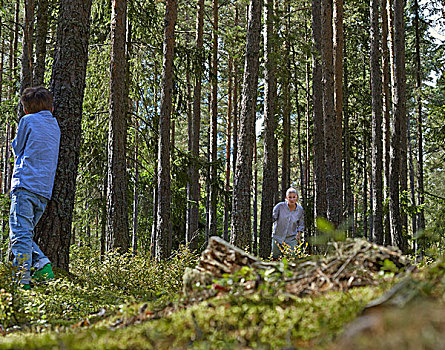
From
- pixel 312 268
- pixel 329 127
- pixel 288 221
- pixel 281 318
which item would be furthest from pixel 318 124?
pixel 281 318

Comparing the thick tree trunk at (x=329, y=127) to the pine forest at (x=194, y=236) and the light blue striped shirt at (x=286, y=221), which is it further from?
the light blue striped shirt at (x=286, y=221)

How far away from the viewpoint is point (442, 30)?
23.5 metres


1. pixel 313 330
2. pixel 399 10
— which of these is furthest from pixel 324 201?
pixel 313 330

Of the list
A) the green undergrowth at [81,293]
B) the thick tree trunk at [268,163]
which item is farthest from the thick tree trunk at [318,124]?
the green undergrowth at [81,293]

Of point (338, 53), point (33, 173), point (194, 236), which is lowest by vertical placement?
point (194, 236)

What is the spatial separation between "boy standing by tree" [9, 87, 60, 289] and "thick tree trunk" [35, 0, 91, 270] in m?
0.44

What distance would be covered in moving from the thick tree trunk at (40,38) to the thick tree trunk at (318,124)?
8.12 m

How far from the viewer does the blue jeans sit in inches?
204

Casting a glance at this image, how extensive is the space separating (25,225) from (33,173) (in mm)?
629

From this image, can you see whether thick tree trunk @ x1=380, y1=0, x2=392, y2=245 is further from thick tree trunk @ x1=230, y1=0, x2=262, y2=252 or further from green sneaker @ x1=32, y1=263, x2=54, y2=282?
green sneaker @ x1=32, y1=263, x2=54, y2=282

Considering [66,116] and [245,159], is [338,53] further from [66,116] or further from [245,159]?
[66,116]

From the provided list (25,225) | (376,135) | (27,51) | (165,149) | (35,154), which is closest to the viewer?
(25,225)

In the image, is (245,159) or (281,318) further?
(245,159)

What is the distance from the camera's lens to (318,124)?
1476cm
